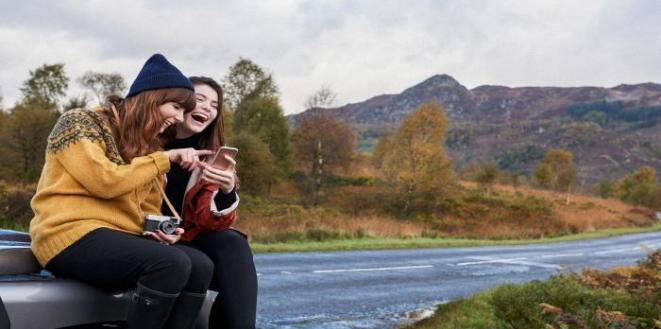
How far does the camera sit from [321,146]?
152 ft

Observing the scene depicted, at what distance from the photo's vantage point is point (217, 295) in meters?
2.97

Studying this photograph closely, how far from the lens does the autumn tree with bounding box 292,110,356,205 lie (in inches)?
1793

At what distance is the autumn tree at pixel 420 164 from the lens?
41312mm

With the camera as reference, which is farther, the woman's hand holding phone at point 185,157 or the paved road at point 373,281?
the paved road at point 373,281

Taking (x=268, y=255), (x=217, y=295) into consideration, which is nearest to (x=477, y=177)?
(x=268, y=255)

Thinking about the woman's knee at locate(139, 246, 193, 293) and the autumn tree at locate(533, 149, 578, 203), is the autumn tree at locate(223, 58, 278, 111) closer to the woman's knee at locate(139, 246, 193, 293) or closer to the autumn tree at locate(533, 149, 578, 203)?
the autumn tree at locate(533, 149, 578, 203)

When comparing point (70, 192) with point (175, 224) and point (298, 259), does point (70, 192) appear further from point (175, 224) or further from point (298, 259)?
point (298, 259)

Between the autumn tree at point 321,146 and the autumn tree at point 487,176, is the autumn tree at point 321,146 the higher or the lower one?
the higher one

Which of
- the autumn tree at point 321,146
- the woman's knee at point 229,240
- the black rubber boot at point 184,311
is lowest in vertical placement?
the black rubber boot at point 184,311

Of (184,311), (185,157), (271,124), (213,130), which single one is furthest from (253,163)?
(184,311)

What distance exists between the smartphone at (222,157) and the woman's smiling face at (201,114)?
1.08ft

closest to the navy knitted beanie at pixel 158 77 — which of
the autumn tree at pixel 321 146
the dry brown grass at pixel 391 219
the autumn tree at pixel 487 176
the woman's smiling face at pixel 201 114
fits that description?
the woman's smiling face at pixel 201 114

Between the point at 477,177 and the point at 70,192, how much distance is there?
59341 mm

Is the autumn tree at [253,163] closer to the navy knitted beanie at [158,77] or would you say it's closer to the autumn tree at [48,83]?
the autumn tree at [48,83]
